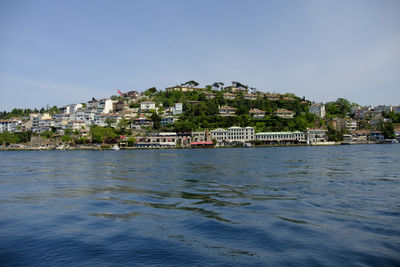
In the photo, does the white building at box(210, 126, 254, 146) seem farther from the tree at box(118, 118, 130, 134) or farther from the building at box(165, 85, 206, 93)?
the building at box(165, 85, 206, 93)

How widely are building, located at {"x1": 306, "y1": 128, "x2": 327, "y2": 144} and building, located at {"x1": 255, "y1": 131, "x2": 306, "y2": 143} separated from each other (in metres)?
1.45

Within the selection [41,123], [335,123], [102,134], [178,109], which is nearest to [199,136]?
[178,109]

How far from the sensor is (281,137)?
7812 centimetres

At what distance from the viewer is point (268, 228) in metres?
6.57

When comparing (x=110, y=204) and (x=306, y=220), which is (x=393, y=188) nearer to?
(x=306, y=220)

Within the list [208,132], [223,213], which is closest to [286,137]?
[208,132]

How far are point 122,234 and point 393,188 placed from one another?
33.0 ft

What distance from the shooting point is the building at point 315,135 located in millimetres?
79375

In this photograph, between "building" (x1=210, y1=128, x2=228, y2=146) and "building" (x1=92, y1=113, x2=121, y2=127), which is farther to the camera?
"building" (x1=92, y1=113, x2=121, y2=127)

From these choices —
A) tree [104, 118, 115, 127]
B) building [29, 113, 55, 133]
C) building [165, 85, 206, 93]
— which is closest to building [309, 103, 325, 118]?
building [165, 85, 206, 93]

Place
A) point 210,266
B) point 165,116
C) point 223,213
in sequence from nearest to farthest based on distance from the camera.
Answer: point 210,266 < point 223,213 < point 165,116

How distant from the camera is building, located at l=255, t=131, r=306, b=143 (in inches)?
3061

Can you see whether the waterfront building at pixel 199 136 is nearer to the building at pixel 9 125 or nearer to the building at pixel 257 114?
the building at pixel 257 114

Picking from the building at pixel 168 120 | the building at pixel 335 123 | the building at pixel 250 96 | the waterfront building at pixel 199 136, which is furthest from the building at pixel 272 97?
the waterfront building at pixel 199 136
